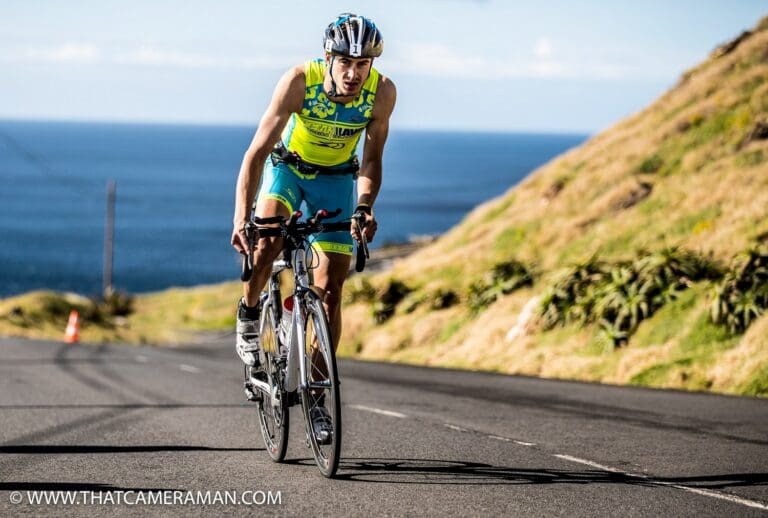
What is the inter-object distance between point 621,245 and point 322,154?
16616 millimetres

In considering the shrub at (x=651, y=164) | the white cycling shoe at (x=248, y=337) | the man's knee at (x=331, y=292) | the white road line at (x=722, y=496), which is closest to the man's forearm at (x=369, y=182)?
the man's knee at (x=331, y=292)

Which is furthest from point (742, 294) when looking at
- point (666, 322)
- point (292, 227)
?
point (292, 227)

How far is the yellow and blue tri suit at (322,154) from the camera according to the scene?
6.30m

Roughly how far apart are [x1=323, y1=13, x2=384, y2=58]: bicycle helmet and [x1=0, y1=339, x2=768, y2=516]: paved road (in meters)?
2.45

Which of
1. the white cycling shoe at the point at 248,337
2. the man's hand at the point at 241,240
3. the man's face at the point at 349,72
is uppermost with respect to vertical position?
the man's face at the point at 349,72

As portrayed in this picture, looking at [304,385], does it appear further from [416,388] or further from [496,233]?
[496,233]

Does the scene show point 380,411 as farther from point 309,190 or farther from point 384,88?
point 384,88

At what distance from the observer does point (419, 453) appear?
7.02 m

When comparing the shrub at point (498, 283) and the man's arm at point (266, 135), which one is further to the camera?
the shrub at point (498, 283)

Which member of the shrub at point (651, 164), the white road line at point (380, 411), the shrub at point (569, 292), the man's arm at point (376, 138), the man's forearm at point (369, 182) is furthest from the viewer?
the shrub at point (651, 164)

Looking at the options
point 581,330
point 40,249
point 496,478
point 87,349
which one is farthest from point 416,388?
point 40,249

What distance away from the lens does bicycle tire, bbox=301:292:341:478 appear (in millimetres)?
5539

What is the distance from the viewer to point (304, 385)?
19.0 feet

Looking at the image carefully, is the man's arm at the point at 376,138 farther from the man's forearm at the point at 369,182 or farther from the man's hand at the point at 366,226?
the man's hand at the point at 366,226
